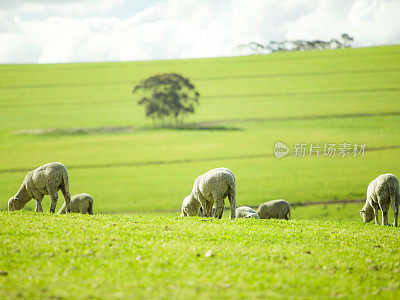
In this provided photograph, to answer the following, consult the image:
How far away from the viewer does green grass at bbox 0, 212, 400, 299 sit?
7.45 meters

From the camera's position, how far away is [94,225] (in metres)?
12.6

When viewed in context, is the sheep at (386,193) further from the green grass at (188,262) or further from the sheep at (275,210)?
the sheep at (275,210)

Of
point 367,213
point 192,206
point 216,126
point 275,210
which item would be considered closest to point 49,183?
point 192,206

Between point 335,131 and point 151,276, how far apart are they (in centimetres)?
5808

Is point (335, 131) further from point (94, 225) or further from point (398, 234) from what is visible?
point (94, 225)

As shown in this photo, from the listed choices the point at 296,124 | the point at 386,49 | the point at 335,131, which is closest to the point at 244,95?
the point at 296,124

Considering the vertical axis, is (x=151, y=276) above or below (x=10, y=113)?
below

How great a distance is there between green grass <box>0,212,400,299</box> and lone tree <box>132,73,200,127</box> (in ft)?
196

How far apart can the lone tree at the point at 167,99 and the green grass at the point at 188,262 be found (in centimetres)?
5987

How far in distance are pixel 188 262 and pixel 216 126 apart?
6186 cm

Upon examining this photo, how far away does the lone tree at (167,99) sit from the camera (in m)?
72.3

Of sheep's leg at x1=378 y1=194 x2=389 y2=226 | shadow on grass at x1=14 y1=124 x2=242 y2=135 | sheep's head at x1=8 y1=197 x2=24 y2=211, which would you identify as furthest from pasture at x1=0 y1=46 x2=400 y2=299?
sheep's head at x1=8 y1=197 x2=24 y2=211

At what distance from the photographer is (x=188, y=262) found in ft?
29.5

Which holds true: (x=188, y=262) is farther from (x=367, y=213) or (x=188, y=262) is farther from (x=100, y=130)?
(x=100, y=130)
